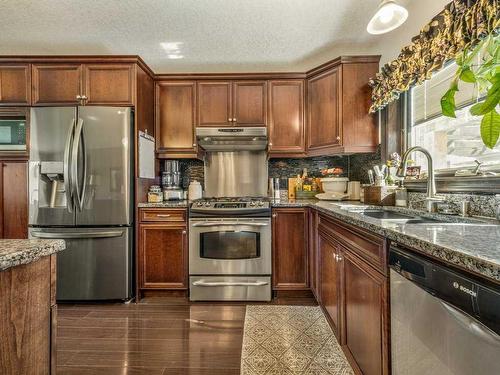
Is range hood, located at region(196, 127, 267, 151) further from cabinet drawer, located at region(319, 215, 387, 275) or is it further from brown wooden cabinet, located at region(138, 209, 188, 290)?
cabinet drawer, located at region(319, 215, 387, 275)

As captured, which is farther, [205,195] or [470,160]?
[205,195]

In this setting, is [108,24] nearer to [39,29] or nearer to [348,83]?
[39,29]

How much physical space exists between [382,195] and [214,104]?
6.53 ft

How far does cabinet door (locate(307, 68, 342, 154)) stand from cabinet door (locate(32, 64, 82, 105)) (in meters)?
2.35

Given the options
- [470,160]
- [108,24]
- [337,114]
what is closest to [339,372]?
[470,160]

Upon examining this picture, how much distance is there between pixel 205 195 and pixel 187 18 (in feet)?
6.09

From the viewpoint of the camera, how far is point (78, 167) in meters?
2.56

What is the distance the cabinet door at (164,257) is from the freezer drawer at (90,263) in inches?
8.5

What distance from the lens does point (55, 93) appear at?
2729 millimetres

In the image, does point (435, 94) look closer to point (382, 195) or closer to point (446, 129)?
point (446, 129)

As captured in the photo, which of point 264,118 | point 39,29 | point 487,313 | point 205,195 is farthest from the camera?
point 205,195

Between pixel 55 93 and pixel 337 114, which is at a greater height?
pixel 55 93

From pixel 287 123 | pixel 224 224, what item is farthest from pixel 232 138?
pixel 224 224

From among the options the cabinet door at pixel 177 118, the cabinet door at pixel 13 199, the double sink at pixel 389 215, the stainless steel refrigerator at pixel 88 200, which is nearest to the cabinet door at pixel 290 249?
the double sink at pixel 389 215
